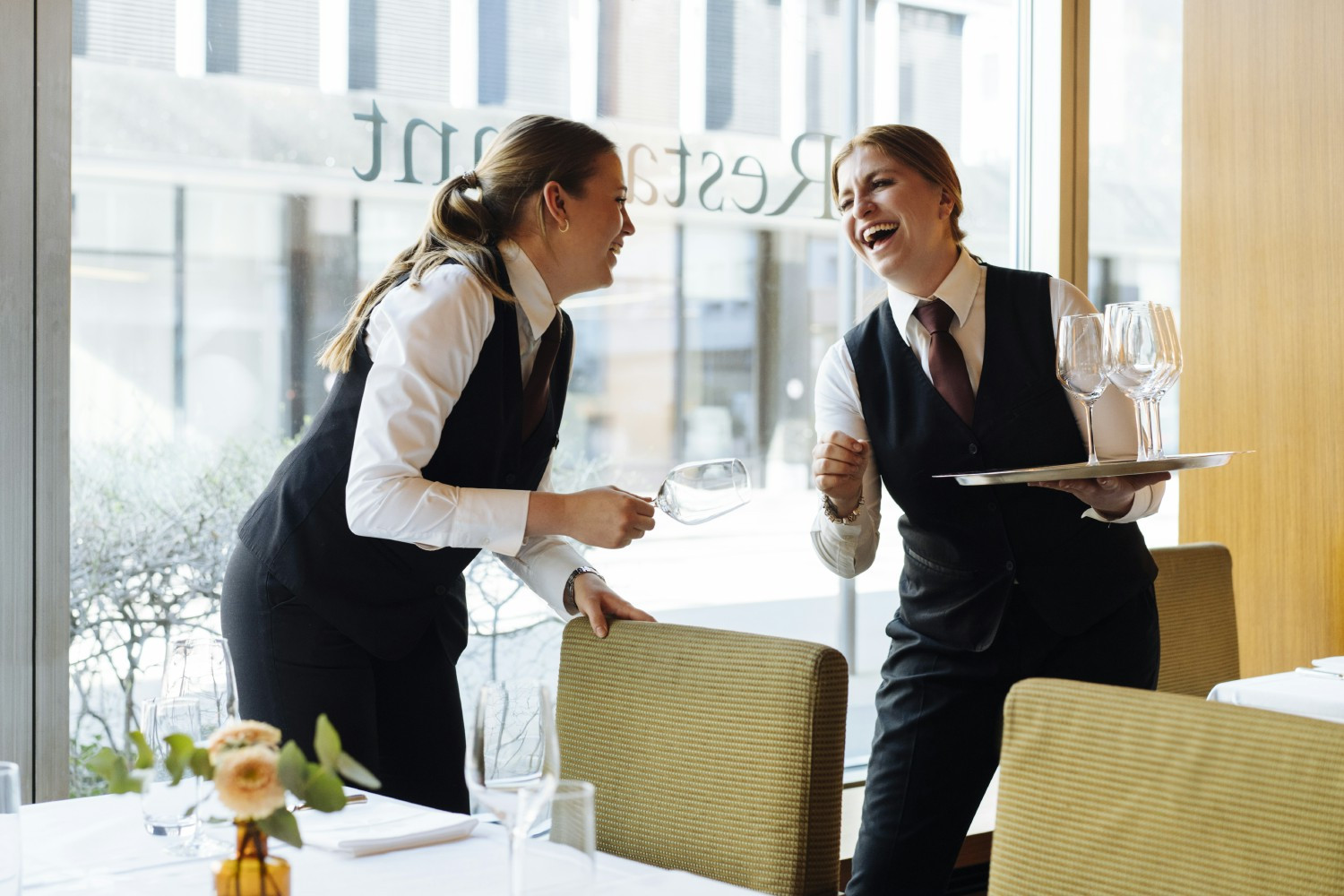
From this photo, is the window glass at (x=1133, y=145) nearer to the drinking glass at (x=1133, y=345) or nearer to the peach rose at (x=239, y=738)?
the drinking glass at (x=1133, y=345)

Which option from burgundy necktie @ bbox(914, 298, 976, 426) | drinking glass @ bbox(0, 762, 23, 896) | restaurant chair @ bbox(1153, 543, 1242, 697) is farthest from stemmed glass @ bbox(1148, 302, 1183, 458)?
drinking glass @ bbox(0, 762, 23, 896)

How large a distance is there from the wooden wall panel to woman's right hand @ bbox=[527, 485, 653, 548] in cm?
209

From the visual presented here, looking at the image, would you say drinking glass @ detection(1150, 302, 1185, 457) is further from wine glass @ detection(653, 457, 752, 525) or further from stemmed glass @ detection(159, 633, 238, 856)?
stemmed glass @ detection(159, 633, 238, 856)

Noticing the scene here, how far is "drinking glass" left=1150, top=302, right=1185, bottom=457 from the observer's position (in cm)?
165

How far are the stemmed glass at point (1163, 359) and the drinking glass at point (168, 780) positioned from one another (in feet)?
3.73

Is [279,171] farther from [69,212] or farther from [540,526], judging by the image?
[540,526]

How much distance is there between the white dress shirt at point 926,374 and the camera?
2016mm

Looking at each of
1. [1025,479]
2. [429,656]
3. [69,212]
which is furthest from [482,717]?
[69,212]

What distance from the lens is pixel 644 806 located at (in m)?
1.58

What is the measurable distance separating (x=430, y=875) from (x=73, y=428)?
1682 mm

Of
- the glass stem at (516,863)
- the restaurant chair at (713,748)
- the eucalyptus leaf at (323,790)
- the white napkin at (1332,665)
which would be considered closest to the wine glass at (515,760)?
the glass stem at (516,863)

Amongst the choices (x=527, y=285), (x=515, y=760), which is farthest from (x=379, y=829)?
(x=527, y=285)

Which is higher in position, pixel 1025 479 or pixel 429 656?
pixel 1025 479

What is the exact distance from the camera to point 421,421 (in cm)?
167
